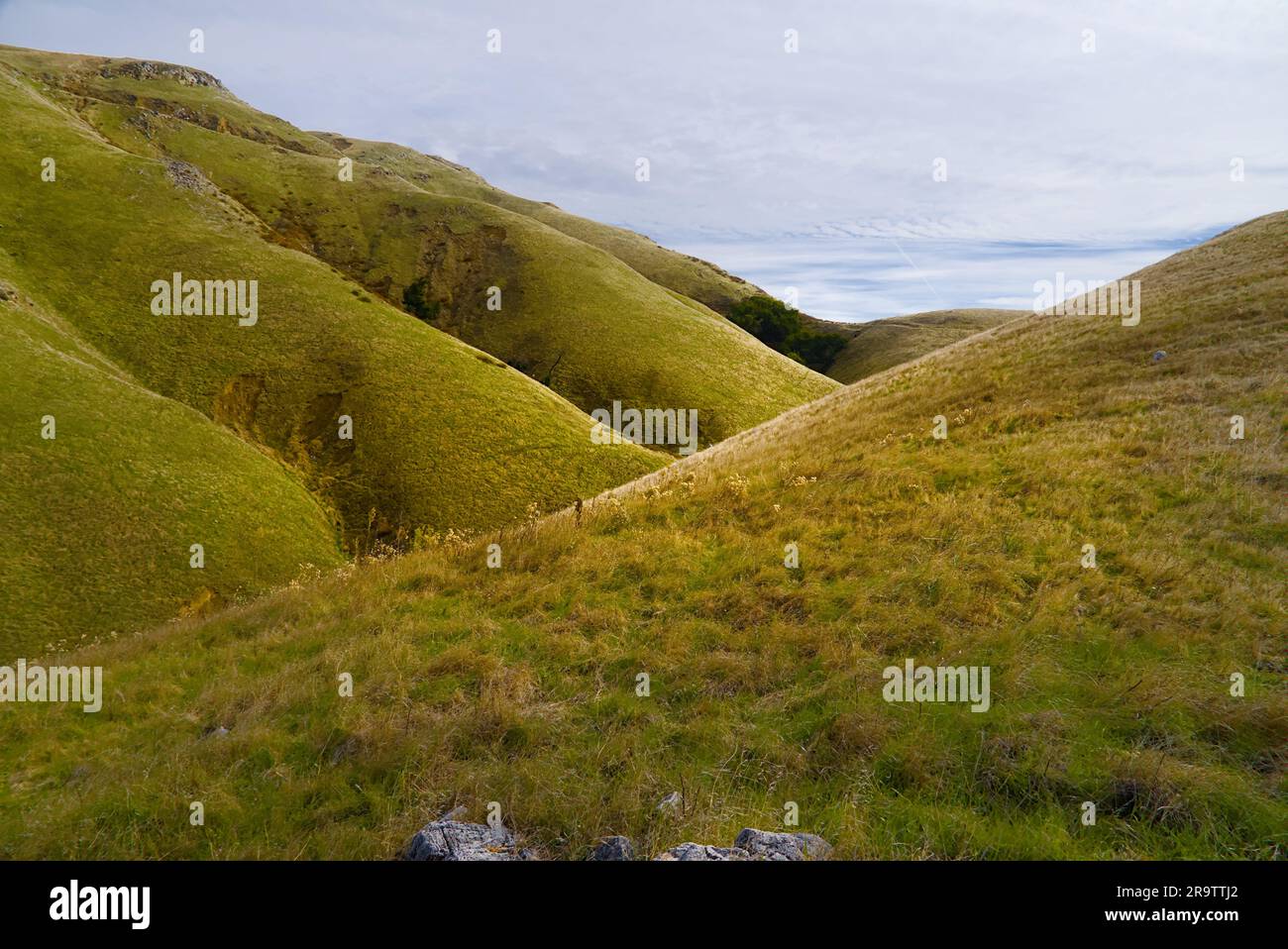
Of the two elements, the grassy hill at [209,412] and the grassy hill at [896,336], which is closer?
the grassy hill at [209,412]

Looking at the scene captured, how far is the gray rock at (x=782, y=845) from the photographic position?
4.67m

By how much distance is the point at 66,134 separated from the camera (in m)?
73.0

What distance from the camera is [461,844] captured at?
5098 mm

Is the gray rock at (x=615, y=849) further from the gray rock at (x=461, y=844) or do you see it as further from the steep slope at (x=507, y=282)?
the steep slope at (x=507, y=282)
